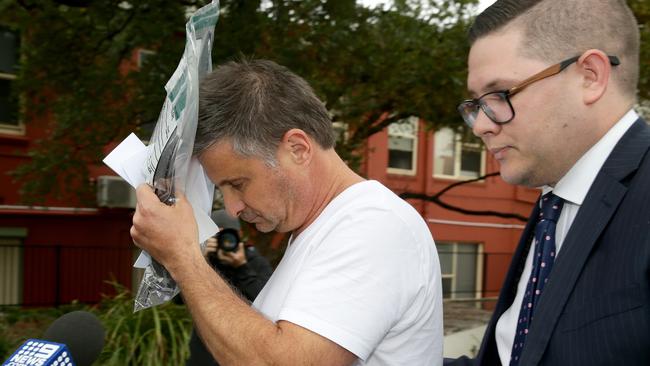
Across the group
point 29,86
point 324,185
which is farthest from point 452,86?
point 324,185

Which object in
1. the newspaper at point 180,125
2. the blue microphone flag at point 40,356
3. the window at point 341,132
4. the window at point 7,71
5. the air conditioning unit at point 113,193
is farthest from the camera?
the air conditioning unit at point 113,193

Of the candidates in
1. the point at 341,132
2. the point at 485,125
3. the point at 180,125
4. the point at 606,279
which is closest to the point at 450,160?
the point at 341,132

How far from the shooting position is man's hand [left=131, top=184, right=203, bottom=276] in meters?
1.55

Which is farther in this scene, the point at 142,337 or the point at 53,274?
the point at 53,274

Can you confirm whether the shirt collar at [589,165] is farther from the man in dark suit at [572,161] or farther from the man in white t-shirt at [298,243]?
the man in white t-shirt at [298,243]

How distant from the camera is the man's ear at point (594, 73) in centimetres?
136

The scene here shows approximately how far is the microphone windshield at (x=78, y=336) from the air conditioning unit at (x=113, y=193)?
29.2 feet

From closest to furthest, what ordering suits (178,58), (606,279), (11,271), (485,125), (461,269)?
(606,279)
(485,125)
(178,58)
(11,271)
(461,269)

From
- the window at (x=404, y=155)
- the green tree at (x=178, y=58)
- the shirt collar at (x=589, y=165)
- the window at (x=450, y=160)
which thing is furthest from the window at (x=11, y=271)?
the shirt collar at (x=589, y=165)

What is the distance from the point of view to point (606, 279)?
48.3 inches

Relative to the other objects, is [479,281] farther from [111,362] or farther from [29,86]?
[111,362]

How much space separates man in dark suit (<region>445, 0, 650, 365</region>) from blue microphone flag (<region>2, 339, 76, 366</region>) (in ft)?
3.34

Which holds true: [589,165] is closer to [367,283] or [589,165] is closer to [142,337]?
[367,283]

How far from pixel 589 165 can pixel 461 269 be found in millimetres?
15080
